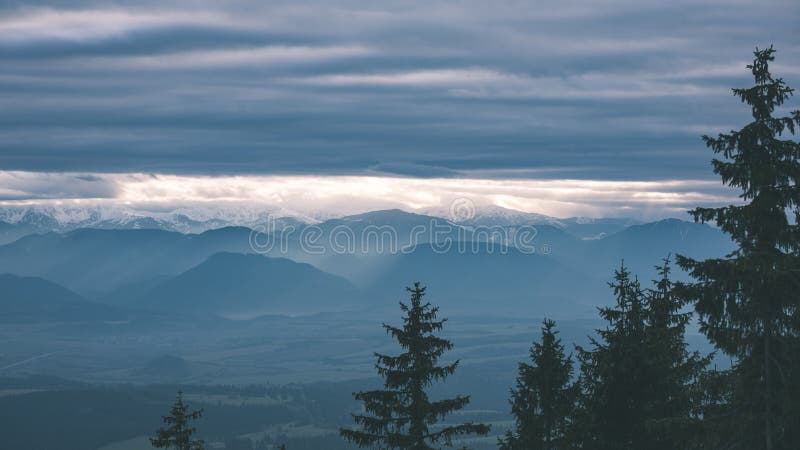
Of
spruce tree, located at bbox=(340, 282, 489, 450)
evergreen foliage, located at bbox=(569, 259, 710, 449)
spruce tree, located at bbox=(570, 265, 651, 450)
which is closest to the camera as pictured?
spruce tree, located at bbox=(340, 282, 489, 450)

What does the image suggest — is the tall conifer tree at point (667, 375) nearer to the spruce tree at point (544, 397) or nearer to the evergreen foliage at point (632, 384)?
the evergreen foliage at point (632, 384)

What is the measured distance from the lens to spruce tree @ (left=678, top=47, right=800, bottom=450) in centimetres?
2467

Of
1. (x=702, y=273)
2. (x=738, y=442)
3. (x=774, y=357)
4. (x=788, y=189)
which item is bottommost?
(x=738, y=442)

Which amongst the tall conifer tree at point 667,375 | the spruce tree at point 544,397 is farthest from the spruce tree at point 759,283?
the spruce tree at point 544,397

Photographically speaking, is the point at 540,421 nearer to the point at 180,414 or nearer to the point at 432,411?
the point at 432,411

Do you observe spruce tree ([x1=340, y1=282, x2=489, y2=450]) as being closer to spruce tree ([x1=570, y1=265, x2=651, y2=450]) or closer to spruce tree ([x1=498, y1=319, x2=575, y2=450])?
spruce tree ([x1=570, y1=265, x2=651, y2=450])

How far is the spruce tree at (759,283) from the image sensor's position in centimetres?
2467

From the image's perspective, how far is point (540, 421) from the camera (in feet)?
132

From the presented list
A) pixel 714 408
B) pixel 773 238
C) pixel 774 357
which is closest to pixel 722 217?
pixel 773 238

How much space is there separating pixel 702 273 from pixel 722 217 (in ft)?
5.36

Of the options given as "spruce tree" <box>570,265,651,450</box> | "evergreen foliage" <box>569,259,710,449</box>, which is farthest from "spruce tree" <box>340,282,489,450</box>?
"evergreen foliage" <box>569,259,710,449</box>

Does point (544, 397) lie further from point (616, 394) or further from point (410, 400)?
point (410, 400)

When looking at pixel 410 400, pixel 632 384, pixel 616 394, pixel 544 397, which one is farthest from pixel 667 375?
pixel 410 400

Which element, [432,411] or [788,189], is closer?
[788,189]
